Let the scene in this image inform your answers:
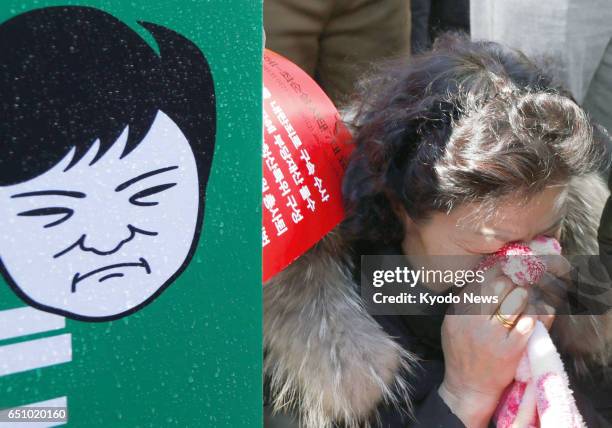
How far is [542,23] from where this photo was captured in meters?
1.45

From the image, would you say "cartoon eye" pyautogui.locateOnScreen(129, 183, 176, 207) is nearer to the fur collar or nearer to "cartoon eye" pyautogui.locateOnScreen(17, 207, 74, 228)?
"cartoon eye" pyautogui.locateOnScreen(17, 207, 74, 228)

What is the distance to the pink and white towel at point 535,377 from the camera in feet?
3.05

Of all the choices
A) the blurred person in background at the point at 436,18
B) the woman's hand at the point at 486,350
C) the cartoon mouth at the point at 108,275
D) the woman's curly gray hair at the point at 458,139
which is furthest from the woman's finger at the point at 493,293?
the blurred person in background at the point at 436,18

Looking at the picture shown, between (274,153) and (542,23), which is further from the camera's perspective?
(542,23)

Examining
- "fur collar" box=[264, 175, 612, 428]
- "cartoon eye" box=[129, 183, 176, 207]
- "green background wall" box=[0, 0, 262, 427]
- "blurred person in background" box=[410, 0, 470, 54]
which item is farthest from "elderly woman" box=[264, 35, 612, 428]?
"blurred person in background" box=[410, 0, 470, 54]

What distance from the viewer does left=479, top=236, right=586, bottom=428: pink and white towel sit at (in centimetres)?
93

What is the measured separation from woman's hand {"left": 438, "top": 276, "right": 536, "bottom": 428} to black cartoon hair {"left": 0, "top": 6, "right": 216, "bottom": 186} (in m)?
0.57

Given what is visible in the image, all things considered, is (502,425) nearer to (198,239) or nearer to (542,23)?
(198,239)

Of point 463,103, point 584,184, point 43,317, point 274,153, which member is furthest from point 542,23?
point 43,317

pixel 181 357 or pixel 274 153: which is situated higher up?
pixel 274 153

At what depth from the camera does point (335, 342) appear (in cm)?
102

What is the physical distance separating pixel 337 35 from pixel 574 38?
517 millimetres

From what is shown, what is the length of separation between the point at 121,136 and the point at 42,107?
68mm

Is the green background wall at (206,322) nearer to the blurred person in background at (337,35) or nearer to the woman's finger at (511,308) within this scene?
the woman's finger at (511,308)
